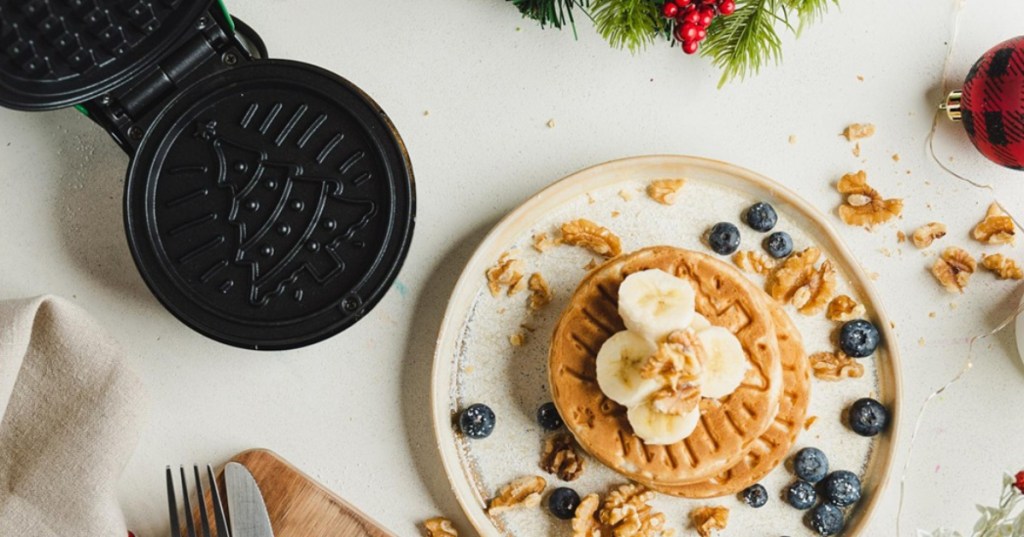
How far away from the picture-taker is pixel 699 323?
148 cm

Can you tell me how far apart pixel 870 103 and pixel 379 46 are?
0.85 metres

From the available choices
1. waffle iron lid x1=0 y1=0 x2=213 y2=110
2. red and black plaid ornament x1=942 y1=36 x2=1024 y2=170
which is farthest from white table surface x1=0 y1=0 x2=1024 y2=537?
waffle iron lid x1=0 y1=0 x2=213 y2=110

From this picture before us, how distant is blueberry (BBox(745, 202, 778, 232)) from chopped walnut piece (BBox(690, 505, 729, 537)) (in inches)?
18.3

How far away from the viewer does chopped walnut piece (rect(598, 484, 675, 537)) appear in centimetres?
157

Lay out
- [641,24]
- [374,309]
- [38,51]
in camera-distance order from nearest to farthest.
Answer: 1. [38,51]
2. [641,24]
3. [374,309]

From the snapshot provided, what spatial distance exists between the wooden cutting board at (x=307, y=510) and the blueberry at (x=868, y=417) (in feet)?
2.59

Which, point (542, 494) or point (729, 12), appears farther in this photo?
point (542, 494)

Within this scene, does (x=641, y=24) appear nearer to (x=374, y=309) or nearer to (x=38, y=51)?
(x=374, y=309)

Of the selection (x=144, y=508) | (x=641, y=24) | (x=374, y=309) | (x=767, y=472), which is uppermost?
(x=641, y=24)

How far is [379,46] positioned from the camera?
1.67m

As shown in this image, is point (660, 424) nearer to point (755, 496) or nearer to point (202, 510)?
point (755, 496)

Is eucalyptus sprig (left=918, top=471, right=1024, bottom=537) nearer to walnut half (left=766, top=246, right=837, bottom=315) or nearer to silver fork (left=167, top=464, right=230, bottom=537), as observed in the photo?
walnut half (left=766, top=246, right=837, bottom=315)

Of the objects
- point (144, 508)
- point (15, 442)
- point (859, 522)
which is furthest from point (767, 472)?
point (15, 442)

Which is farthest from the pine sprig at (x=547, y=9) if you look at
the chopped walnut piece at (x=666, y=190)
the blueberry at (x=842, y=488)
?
the blueberry at (x=842, y=488)
